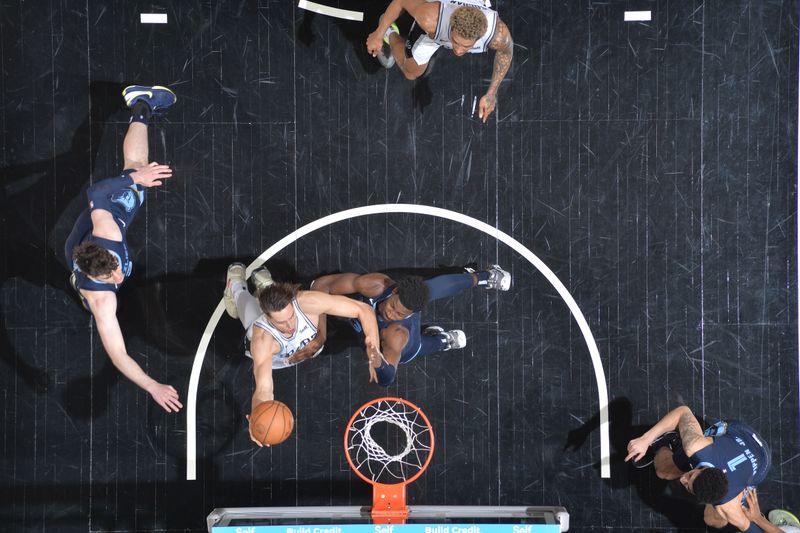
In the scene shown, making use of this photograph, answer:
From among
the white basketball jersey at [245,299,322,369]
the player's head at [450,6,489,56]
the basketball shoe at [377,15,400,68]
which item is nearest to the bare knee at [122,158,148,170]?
the white basketball jersey at [245,299,322,369]

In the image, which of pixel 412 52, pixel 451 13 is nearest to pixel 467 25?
A: pixel 451 13

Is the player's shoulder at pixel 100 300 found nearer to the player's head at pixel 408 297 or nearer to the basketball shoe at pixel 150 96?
the basketball shoe at pixel 150 96

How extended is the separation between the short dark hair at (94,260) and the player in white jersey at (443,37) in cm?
313

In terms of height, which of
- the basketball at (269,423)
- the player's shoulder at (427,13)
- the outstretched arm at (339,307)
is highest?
the player's shoulder at (427,13)

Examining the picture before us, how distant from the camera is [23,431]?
6.82 m

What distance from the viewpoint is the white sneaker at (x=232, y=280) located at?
659 centimetres

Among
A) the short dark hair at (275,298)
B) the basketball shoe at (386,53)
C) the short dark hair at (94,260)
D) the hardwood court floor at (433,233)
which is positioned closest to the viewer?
the short dark hair at (275,298)

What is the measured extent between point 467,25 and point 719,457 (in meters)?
4.64

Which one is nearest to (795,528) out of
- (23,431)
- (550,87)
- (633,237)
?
(633,237)

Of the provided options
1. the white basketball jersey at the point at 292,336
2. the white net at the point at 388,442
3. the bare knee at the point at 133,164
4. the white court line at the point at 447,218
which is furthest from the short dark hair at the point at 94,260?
the white net at the point at 388,442

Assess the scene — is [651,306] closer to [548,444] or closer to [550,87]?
[548,444]

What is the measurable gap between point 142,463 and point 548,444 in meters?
4.36

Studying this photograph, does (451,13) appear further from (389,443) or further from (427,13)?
(389,443)

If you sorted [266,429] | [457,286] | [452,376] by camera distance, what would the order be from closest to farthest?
[266,429] < [457,286] < [452,376]
